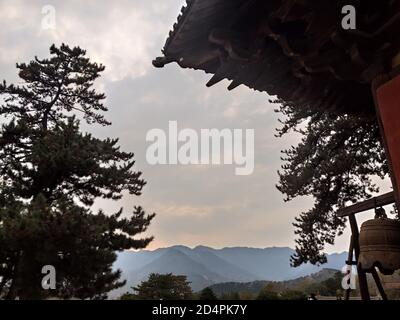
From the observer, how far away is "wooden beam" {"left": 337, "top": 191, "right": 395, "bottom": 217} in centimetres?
379

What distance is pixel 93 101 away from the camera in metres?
17.1

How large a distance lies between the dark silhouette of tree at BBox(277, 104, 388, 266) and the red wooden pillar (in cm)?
716

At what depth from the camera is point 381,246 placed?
11.1 ft

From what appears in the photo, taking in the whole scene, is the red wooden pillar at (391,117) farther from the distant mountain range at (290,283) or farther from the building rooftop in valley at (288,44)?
the distant mountain range at (290,283)

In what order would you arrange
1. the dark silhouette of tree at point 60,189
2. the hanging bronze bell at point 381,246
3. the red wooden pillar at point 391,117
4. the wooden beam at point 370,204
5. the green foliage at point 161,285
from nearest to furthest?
the red wooden pillar at point 391,117 → the hanging bronze bell at point 381,246 → the wooden beam at point 370,204 → the dark silhouette of tree at point 60,189 → the green foliage at point 161,285

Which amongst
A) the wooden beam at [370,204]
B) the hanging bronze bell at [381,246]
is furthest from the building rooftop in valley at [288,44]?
the hanging bronze bell at [381,246]

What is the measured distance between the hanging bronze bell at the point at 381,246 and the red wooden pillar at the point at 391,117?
590 mm

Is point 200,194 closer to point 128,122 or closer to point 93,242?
point 128,122

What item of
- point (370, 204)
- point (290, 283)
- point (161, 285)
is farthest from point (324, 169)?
point (161, 285)

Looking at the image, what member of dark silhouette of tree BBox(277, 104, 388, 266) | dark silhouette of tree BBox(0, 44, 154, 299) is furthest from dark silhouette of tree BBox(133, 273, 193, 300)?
dark silhouette of tree BBox(277, 104, 388, 266)

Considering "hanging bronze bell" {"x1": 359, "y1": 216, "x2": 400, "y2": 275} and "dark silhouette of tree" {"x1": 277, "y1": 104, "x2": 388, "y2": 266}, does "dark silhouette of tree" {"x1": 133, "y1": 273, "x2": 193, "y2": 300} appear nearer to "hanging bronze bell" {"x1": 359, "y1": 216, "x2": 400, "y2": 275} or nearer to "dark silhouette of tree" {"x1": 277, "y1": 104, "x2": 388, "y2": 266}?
"dark silhouette of tree" {"x1": 277, "y1": 104, "x2": 388, "y2": 266}

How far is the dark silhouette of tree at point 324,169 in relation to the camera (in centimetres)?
1047

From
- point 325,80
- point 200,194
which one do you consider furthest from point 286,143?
point 325,80

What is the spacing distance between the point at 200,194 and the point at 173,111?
14.9 feet
